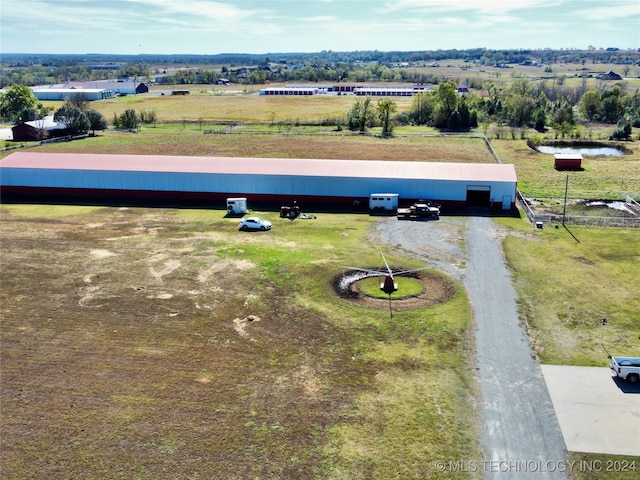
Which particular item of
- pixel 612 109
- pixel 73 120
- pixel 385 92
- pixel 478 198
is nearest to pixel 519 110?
pixel 612 109

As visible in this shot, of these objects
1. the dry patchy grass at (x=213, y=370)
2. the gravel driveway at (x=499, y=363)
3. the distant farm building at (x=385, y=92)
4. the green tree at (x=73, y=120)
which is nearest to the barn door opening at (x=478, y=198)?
the gravel driveway at (x=499, y=363)

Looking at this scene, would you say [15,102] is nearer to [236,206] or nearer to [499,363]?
[236,206]

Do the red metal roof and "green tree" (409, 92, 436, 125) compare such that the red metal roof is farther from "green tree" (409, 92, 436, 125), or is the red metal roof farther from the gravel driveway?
"green tree" (409, 92, 436, 125)

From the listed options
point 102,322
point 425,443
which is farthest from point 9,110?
point 425,443

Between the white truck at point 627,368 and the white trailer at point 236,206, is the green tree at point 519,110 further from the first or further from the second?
the white truck at point 627,368

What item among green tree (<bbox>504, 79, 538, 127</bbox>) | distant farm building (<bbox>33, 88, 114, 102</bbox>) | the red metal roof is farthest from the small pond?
distant farm building (<bbox>33, 88, 114, 102</bbox>)
